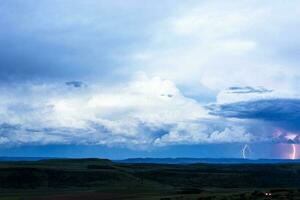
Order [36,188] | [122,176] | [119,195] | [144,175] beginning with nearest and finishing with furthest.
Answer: [119,195], [36,188], [122,176], [144,175]

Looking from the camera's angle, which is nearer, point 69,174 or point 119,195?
point 119,195

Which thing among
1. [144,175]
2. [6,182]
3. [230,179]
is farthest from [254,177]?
[6,182]

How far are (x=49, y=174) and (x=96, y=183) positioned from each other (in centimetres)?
1467

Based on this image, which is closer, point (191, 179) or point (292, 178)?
point (191, 179)

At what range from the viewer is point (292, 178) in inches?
5768

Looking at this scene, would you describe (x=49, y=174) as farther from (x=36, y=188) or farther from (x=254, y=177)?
(x=254, y=177)

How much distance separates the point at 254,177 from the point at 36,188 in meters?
61.4

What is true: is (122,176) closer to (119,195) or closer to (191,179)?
(191,179)

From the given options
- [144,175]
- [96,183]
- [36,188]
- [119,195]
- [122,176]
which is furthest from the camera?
[144,175]

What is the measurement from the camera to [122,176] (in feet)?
433

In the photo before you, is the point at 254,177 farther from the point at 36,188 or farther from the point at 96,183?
the point at 36,188

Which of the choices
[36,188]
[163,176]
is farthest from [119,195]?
[163,176]

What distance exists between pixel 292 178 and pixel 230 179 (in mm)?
23982

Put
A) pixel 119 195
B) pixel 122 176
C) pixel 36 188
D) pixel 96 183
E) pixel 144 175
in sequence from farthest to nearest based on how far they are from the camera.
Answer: pixel 144 175 → pixel 122 176 → pixel 96 183 → pixel 36 188 → pixel 119 195
